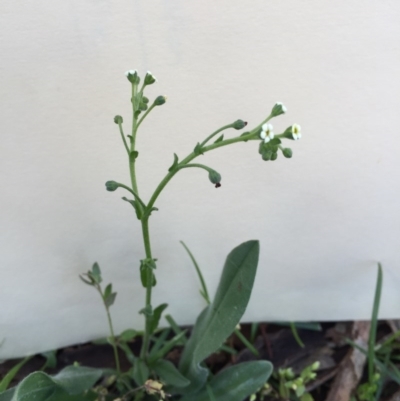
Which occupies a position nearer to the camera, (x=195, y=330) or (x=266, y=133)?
(x=266, y=133)

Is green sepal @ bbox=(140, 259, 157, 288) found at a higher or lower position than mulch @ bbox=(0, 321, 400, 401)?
higher

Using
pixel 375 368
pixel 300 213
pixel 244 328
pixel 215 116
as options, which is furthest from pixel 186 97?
pixel 375 368

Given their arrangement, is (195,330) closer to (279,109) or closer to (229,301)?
(229,301)

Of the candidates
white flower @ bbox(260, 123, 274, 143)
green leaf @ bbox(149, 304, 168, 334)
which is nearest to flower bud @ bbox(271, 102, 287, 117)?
white flower @ bbox(260, 123, 274, 143)

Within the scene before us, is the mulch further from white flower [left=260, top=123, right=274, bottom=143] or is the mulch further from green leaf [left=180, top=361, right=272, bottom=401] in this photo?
white flower [left=260, top=123, right=274, bottom=143]

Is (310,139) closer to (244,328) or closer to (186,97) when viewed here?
(186,97)

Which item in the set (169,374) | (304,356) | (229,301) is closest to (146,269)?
(229,301)

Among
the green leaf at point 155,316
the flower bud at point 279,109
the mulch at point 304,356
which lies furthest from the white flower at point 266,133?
the mulch at point 304,356
